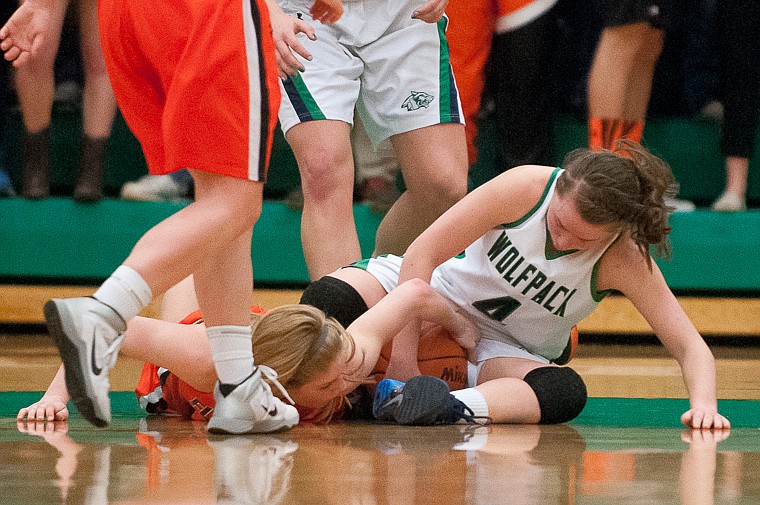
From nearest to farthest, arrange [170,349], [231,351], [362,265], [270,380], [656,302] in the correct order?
[231,351] < [270,380] < [170,349] < [656,302] < [362,265]

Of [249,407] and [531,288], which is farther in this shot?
[531,288]

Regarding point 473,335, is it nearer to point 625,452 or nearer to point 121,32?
point 625,452

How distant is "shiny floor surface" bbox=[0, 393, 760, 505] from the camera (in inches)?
59.5

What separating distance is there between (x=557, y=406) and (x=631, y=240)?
399mm

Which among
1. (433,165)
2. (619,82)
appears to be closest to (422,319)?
(433,165)

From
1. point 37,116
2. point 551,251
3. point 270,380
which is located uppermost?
point 37,116

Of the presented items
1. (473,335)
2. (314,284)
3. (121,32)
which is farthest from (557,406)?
(121,32)

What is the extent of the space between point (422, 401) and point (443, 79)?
105cm

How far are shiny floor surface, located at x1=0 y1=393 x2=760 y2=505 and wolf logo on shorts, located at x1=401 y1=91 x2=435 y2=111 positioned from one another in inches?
37.8

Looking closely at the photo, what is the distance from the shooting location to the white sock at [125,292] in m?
1.76

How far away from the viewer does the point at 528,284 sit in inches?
99.3

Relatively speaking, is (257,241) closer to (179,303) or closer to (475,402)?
(179,303)

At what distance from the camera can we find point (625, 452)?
1.98 meters

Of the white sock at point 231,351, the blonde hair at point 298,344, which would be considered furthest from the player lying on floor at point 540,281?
the white sock at point 231,351
